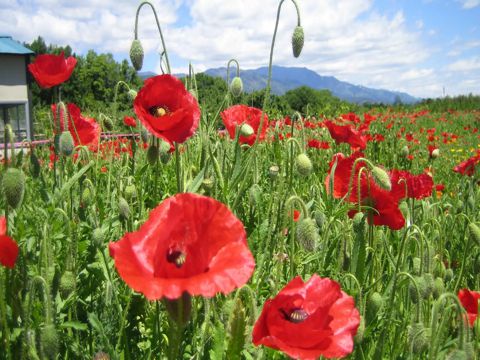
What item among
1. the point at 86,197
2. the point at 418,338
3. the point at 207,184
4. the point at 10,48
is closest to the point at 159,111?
the point at 207,184

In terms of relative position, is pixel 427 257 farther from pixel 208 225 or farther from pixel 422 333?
pixel 208 225

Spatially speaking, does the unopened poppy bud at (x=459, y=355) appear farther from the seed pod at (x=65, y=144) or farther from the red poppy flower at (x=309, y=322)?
the seed pod at (x=65, y=144)

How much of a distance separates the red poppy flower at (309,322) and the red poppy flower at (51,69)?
149 centimetres

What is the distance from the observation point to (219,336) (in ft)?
3.98

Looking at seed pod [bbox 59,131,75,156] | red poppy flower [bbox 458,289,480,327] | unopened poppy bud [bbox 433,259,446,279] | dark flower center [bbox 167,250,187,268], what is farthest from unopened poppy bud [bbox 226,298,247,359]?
unopened poppy bud [bbox 433,259,446,279]

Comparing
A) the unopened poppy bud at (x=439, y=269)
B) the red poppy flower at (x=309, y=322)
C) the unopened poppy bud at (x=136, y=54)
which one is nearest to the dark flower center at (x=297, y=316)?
the red poppy flower at (x=309, y=322)

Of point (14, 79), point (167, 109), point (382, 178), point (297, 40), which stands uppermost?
point (14, 79)

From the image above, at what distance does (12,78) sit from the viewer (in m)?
21.5

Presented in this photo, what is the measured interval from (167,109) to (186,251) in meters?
0.65

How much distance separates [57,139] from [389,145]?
5214 millimetres

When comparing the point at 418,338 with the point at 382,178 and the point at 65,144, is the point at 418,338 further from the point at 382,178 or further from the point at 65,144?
the point at 65,144

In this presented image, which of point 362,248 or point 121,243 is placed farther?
point 362,248

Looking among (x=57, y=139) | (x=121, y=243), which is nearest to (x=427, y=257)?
(x=121, y=243)

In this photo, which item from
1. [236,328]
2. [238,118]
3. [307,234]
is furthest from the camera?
[238,118]
